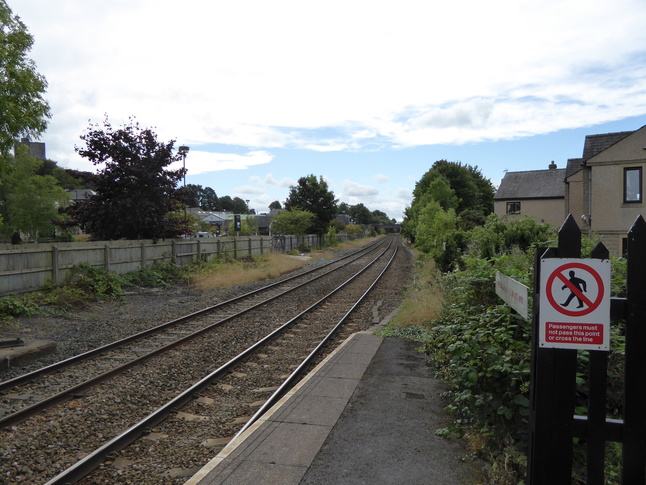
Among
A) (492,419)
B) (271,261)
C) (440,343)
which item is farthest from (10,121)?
(271,261)

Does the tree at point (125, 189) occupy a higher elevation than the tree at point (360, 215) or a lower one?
lower

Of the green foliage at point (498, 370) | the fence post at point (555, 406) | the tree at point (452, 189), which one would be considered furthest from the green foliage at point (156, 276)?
the tree at point (452, 189)

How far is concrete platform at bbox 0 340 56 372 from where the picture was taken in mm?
8422

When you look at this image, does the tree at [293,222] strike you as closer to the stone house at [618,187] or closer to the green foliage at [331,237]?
the green foliage at [331,237]

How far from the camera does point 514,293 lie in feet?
13.2

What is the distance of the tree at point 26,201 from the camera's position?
120ft

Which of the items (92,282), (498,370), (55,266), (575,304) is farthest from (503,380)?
(92,282)

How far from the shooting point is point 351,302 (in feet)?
54.7

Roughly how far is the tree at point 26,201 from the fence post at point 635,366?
39.0 m

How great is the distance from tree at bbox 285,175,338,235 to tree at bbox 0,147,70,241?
24134 millimetres

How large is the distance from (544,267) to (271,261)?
96.2 feet

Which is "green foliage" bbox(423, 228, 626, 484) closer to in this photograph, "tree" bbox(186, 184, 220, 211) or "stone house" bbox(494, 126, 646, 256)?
"stone house" bbox(494, 126, 646, 256)

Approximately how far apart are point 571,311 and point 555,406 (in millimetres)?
526

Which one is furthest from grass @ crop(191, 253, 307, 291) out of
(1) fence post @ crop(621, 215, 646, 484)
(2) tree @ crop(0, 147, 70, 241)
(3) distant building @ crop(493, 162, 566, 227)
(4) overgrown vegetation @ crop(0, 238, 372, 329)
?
(3) distant building @ crop(493, 162, 566, 227)
